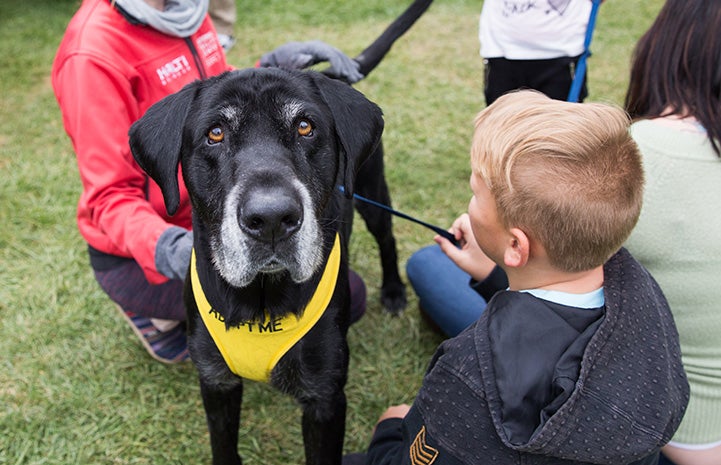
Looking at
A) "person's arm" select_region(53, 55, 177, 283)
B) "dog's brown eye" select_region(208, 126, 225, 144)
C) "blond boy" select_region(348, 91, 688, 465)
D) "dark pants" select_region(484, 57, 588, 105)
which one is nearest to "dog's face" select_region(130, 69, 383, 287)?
"dog's brown eye" select_region(208, 126, 225, 144)

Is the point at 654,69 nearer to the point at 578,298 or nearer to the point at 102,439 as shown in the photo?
the point at 578,298

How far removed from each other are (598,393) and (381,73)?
5.64 meters

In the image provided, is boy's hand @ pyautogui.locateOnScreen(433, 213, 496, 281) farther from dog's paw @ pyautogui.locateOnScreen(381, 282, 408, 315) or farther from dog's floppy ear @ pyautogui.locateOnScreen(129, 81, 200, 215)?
dog's paw @ pyautogui.locateOnScreen(381, 282, 408, 315)

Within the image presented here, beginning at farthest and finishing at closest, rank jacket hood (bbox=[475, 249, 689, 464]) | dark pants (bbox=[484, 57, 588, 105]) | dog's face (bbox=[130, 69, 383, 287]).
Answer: dark pants (bbox=[484, 57, 588, 105]) → dog's face (bbox=[130, 69, 383, 287]) → jacket hood (bbox=[475, 249, 689, 464])

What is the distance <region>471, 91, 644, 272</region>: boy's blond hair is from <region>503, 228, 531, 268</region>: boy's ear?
27mm

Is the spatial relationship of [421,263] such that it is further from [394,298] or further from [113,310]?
[113,310]

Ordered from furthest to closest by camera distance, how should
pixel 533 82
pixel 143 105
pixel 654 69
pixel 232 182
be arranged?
pixel 533 82, pixel 143 105, pixel 654 69, pixel 232 182

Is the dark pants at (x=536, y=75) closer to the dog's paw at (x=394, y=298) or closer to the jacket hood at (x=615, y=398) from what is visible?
the dog's paw at (x=394, y=298)

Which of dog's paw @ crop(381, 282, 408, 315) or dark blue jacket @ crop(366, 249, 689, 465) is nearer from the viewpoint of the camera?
dark blue jacket @ crop(366, 249, 689, 465)

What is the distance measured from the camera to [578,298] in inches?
65.2

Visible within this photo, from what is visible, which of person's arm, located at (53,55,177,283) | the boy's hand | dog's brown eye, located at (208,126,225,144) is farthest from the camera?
person's arm, located at (53,55,177,283)

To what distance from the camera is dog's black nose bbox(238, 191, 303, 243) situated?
164cm

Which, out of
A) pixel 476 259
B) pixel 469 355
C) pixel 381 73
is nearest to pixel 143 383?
pixel 476 259

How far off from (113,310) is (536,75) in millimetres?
2932
